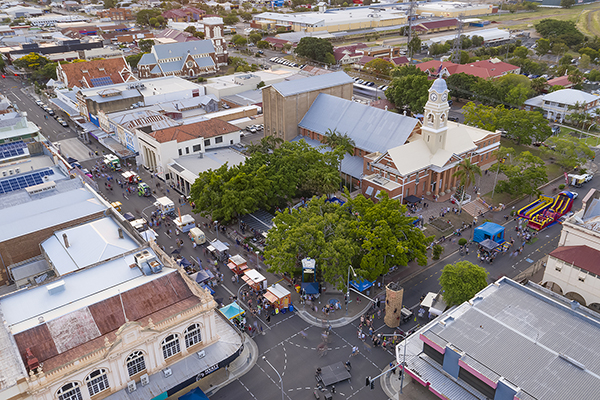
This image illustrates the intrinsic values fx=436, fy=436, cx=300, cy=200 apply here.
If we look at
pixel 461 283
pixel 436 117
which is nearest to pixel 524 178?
pixel 436 117

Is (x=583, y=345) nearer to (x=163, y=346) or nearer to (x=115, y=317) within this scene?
(x=163, y=346)

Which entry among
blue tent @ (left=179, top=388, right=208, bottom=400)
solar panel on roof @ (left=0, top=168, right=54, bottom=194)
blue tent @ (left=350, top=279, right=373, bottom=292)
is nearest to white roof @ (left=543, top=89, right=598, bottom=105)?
blue tent @ (left=350, top=279, right=373, bottom=292)

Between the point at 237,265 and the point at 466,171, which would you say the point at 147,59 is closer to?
the point at 237,265

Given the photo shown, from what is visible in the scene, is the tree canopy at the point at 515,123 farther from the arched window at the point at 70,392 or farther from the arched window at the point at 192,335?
the arched window at the point at 70,392

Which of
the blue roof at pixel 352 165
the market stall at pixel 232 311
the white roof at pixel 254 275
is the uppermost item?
the blue roof at pixel 352 165

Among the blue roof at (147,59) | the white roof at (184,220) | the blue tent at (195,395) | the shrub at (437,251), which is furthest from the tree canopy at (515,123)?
the blue roof at (147,59)

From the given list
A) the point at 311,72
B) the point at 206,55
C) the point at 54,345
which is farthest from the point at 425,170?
the point at 206,55
